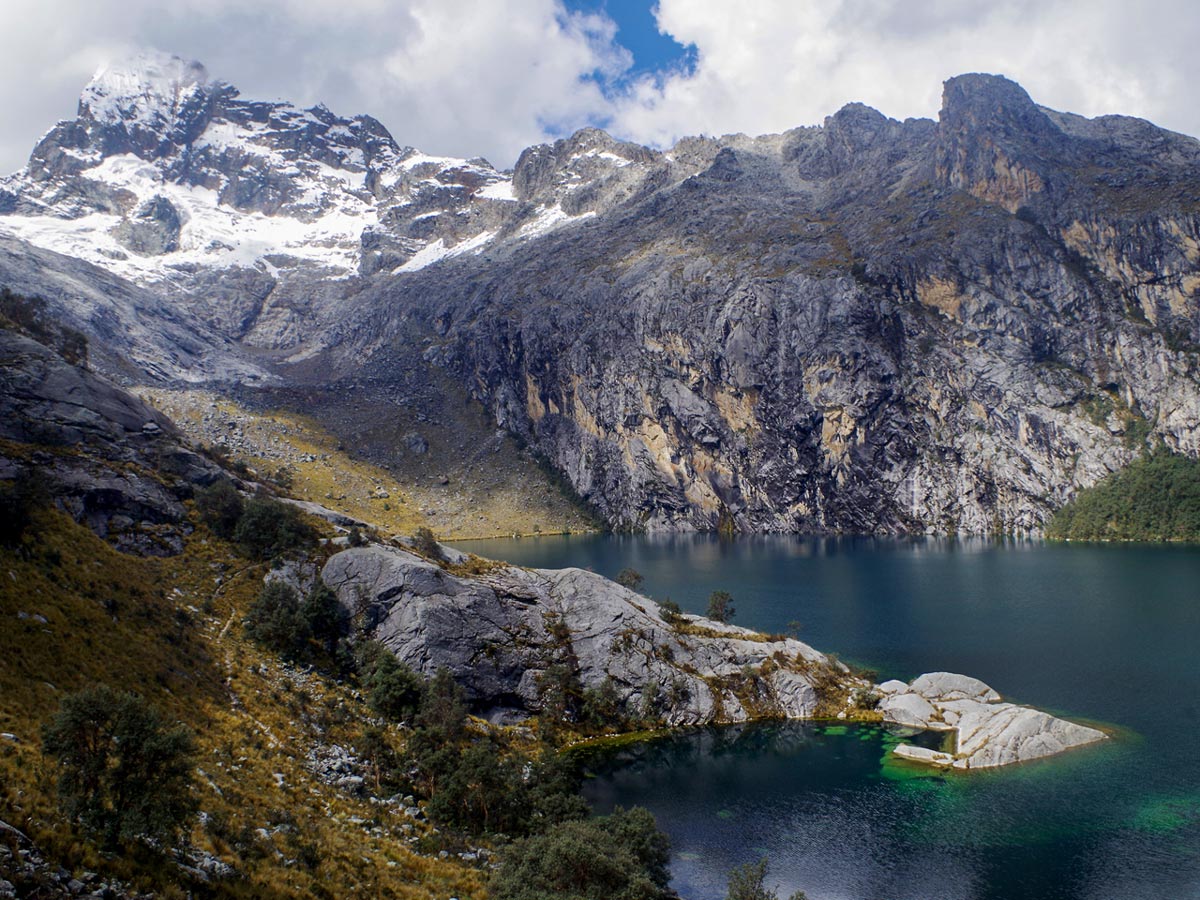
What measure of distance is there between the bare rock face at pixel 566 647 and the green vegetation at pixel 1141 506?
13032cm

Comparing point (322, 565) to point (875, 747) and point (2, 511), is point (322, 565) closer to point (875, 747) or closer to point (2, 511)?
point (2, 511)

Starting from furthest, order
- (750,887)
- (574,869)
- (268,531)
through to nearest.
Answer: (268,531), (750,887), (574,869)

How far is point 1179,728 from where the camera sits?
5616 cm

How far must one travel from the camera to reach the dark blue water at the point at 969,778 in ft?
129

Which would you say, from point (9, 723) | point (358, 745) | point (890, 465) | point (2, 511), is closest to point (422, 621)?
point (358, 745)

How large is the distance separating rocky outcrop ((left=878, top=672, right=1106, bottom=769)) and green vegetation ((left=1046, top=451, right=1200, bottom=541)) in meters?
125

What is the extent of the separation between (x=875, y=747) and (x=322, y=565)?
45.9 meters

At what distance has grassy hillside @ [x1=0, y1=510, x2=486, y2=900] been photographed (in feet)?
78.5

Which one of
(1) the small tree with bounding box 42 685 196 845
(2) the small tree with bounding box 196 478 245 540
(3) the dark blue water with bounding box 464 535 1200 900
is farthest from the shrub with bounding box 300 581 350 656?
(1) the small tree with bounding box 42 685 196 845

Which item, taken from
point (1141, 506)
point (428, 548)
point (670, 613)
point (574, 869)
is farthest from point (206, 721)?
point (1141, 506)

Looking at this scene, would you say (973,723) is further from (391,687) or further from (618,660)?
(391,687)

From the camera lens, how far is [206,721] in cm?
3666

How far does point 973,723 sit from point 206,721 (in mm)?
52001

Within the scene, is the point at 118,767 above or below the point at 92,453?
below
